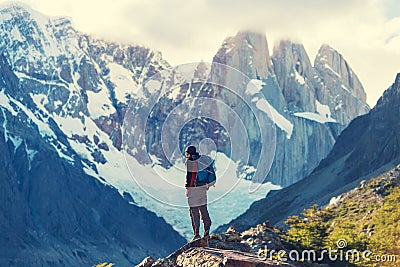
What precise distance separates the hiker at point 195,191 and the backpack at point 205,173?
0.09 metres

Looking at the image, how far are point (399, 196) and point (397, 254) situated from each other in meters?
56.9

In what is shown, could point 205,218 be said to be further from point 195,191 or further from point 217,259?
point 217,259

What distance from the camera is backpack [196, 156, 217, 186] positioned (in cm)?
3152

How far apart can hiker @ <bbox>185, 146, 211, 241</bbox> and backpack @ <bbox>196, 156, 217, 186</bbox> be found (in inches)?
3.4

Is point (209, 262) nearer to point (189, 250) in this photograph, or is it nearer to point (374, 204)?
point (189, 250)

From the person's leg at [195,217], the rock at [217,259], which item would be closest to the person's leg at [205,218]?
the person's leg at [195,217]

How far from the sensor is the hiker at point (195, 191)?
31.4 m

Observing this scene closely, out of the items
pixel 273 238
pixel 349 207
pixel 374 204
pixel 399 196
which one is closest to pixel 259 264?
pixel 273 238

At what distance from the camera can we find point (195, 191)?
3188 centimetres

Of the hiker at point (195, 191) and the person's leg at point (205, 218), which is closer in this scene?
the hiker at point (195, 191)
